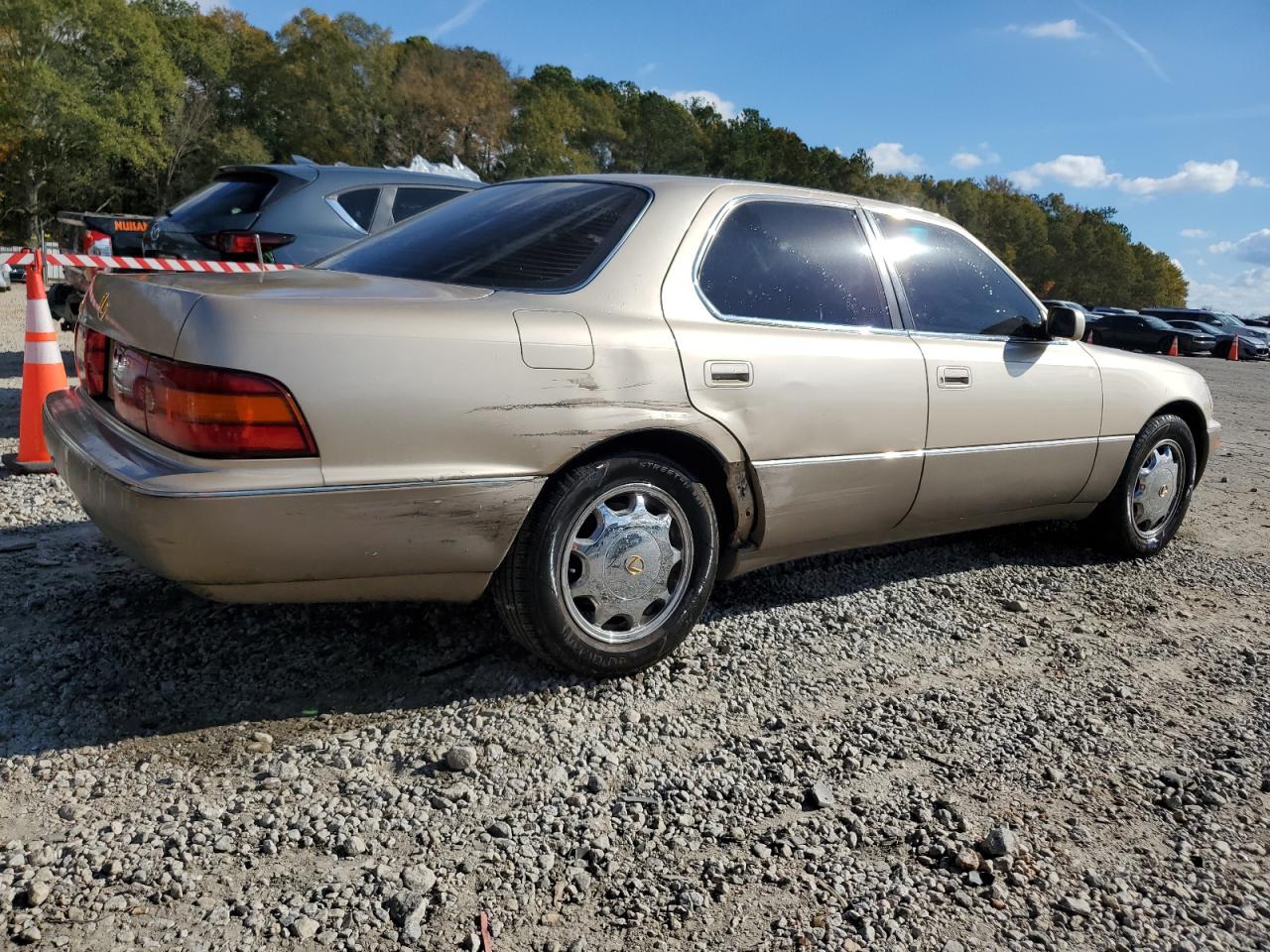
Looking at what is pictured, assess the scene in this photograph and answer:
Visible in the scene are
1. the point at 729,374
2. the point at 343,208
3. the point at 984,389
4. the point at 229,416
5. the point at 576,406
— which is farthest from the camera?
the point at 343,208

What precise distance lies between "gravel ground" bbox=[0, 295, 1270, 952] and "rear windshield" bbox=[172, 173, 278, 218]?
3.48 metres

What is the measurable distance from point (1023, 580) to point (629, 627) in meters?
2.03

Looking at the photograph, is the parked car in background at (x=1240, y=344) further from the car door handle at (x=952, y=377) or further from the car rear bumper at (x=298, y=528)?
the car rear bumper at (x=298, y=528)

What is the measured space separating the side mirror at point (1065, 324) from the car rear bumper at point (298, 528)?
2.45m

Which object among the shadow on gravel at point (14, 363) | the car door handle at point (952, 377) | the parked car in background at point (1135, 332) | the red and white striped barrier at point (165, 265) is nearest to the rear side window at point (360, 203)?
the red and white striped barrier at point (165, 265)

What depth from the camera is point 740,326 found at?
300cm

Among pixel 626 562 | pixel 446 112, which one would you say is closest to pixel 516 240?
pixel 626 562

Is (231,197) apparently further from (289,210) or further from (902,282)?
(902,282)

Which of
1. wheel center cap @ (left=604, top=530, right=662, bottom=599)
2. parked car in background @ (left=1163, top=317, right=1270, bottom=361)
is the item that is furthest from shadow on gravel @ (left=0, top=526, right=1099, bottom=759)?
parked car in background @ (left=1163, top=317, right=1270, bottom=361)

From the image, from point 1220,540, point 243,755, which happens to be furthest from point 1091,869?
point 1220,540

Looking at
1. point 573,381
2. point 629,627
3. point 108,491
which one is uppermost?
point 573,381

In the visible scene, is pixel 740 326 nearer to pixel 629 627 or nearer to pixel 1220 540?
pixel 629 627

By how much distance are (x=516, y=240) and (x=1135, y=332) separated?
31185 mm

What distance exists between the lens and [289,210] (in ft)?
20.8
